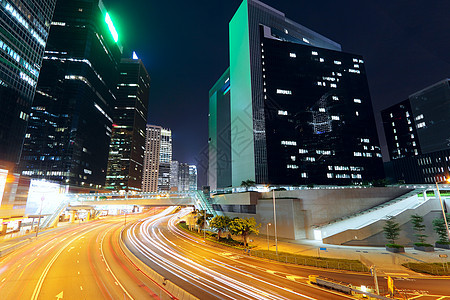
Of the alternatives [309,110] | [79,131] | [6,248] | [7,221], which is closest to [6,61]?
[7,221]

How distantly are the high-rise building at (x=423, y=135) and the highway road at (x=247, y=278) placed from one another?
123517 millimetres

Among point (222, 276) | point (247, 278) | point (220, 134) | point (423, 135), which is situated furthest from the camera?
point (220, 134)

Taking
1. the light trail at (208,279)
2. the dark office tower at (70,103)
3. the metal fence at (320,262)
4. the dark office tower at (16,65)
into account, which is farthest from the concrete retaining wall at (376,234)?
the dark office tower at (70,103)

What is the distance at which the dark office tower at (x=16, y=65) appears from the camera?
68.2 m

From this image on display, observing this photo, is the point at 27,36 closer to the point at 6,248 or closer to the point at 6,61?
the point at 6,61

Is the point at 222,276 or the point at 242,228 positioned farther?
the point at 242,228

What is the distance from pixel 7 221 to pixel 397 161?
189 meters

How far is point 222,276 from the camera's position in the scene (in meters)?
26.8

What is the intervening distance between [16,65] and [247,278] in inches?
3917

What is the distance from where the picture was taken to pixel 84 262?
33.9 meters

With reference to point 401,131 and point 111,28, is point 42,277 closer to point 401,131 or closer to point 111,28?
point 401,131

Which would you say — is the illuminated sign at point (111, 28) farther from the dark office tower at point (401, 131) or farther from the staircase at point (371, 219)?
the dark office tower at point (401, 131)

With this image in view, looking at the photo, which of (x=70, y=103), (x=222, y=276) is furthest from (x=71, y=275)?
(x=70, y=103)

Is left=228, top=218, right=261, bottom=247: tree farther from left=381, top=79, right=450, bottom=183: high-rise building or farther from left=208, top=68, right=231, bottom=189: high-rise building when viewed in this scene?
left=381, top=79, right=450, bottom=183: high-rise building
